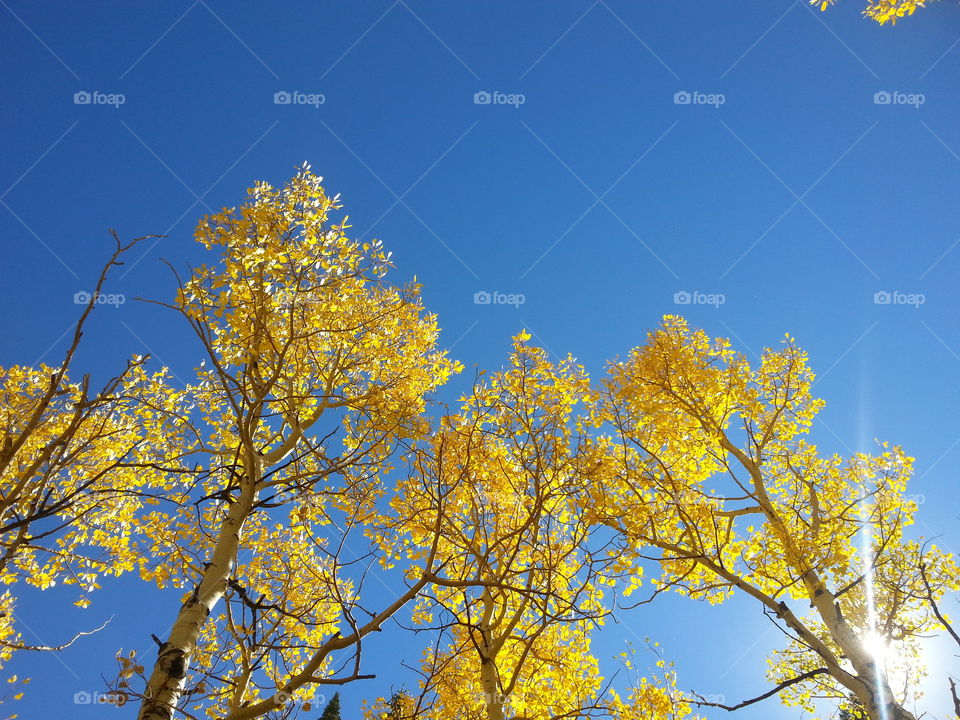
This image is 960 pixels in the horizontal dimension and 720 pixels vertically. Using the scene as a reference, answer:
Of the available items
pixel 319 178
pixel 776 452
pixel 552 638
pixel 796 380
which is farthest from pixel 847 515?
pixel 319 178

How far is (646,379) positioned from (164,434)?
5475mm

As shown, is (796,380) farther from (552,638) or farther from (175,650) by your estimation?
(175,650)

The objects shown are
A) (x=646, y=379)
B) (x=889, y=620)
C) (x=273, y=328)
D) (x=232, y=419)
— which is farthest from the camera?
(x=646, y=379)

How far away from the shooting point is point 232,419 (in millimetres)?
5742

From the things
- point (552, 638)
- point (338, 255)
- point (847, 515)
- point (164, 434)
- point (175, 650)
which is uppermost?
point (338, 255)

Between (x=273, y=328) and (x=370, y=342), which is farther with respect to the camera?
(x=370, y=342)

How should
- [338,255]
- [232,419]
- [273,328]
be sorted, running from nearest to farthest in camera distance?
[273,328] → [338,255] → [232,419]

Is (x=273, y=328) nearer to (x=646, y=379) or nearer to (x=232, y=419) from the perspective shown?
(x=232, y=419)

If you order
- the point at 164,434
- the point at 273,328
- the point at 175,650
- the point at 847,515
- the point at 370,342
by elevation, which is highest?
the point at 370,342

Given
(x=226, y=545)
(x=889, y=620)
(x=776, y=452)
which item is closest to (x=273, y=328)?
(x=226, y=545)

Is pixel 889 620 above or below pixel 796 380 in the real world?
below

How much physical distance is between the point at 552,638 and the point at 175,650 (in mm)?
5303

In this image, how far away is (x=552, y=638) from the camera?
6715 millimetres

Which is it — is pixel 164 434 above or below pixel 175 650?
above
